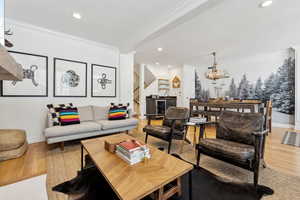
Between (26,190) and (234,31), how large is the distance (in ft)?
15.3

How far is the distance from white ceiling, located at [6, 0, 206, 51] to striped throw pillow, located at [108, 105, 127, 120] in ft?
5.84

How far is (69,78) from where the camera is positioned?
3314 millimetres

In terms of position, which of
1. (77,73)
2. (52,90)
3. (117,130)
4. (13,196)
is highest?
(77,73)

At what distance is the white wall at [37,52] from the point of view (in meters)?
2.67

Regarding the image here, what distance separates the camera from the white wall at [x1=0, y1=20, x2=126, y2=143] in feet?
8.75

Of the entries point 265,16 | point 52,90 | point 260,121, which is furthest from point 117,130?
point 265,16

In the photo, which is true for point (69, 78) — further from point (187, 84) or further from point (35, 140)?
point (187, 84)

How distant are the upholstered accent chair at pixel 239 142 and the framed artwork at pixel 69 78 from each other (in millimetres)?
3160

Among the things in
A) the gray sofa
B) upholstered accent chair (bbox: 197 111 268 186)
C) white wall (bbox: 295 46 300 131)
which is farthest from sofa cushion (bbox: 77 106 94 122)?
white wall (bbox: 295 46 300 131)

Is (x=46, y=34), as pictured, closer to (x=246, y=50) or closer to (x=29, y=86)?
(x=29, y=86)

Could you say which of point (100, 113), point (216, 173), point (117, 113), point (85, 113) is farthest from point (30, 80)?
point (216, 173)

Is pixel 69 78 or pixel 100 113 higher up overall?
pixel 69 78

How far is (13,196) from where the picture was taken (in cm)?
144

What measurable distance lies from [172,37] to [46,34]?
3.02 metres
